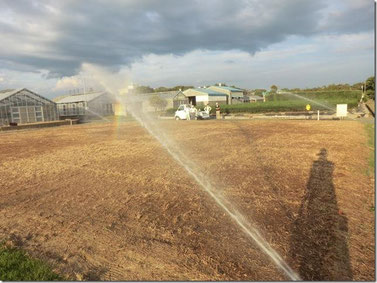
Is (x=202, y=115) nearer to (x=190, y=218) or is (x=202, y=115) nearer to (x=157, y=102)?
(x=157, y=102)

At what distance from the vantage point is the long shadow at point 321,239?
12.0 ft

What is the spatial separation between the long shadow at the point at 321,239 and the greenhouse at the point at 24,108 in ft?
127

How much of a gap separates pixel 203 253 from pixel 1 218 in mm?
4605

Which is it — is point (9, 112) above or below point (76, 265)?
above

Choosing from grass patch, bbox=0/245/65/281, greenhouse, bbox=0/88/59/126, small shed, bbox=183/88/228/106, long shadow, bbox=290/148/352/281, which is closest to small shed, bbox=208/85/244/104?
small shed, bbox=183/88/228/106

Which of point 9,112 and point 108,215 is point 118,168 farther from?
point 9,112

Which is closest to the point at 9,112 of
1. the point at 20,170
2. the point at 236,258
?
the point at 20,170

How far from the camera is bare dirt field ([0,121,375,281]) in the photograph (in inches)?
151

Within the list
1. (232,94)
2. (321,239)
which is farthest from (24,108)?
(232,94)

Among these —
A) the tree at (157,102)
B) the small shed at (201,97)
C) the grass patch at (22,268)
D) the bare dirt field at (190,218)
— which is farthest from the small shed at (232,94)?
the grass patch at (22,268)

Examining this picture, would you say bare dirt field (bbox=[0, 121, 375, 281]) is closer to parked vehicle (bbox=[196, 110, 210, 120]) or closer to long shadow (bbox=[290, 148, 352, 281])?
long shadow (bbox=[290, 148, 352, 281])

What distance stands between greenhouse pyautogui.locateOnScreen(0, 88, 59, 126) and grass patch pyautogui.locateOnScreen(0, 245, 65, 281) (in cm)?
3670

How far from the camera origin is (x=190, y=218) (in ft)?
17.7

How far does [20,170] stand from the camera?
1018cm
